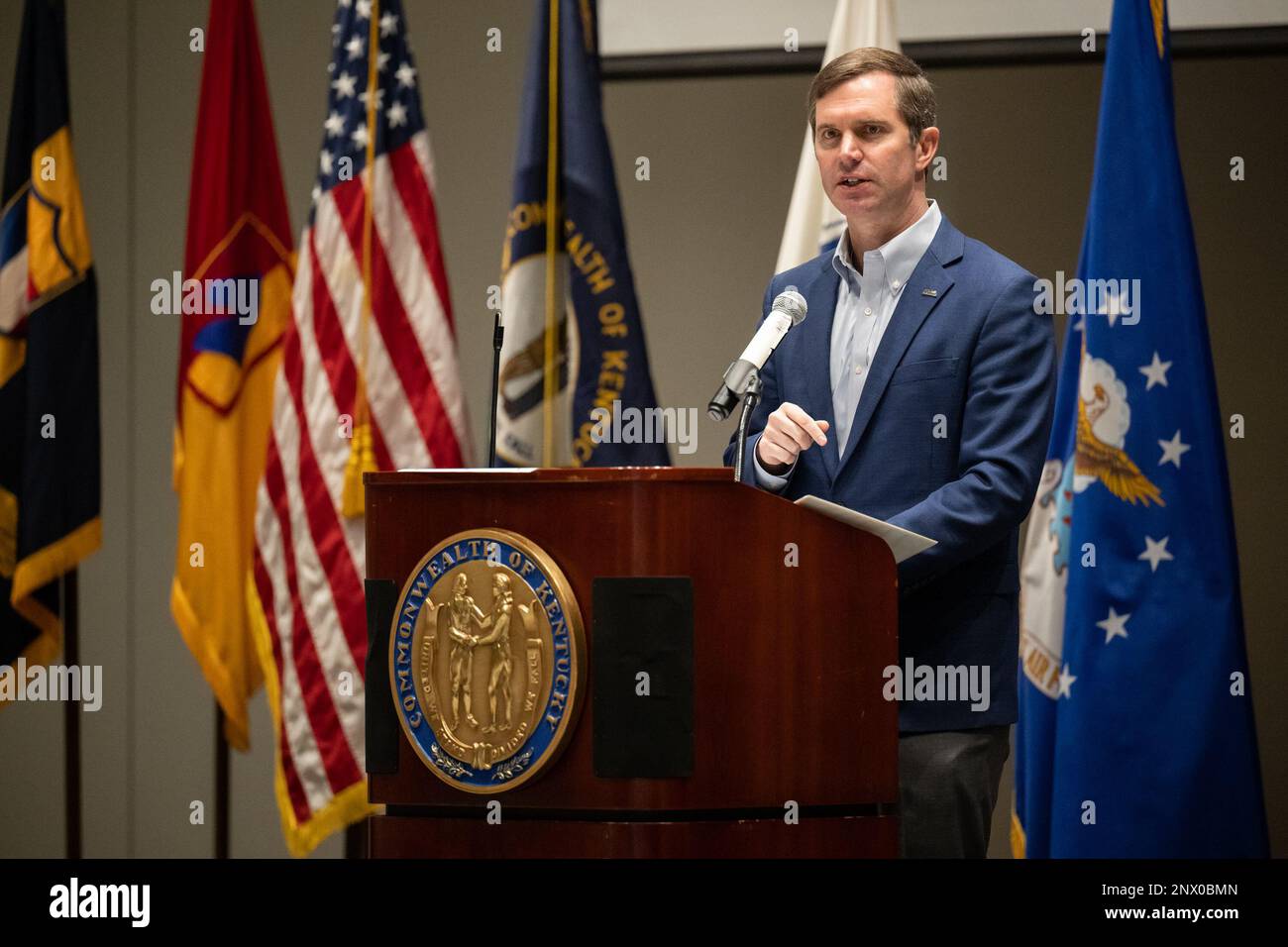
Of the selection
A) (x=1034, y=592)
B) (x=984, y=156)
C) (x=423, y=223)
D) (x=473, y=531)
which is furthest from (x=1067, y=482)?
(x=473, y=531)

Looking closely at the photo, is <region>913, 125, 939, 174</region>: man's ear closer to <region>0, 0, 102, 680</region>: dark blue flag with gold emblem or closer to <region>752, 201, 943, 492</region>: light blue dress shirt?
<region>752, 201, 943, 492</region>: light blue dress shirt

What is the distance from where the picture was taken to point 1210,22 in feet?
12.3

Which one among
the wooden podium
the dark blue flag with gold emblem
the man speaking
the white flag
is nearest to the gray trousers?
the man speaking

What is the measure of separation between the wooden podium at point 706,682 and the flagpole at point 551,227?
1.69m

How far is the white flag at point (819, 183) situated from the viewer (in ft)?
11.6

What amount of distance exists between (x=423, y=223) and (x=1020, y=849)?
229cm

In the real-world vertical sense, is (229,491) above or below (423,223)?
below

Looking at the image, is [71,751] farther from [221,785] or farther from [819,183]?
[819,183]

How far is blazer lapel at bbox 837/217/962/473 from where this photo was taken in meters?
2.06

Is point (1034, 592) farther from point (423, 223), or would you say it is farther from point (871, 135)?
point (423, 223)

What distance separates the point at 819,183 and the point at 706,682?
223 centimetres

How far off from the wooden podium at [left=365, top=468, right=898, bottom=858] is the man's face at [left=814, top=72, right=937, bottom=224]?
65cm

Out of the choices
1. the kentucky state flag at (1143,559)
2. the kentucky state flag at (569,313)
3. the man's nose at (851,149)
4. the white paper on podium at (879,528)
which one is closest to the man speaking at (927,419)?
the man's nose at (851,149)

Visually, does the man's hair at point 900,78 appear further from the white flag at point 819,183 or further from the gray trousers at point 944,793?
the white flag at point 819,183
